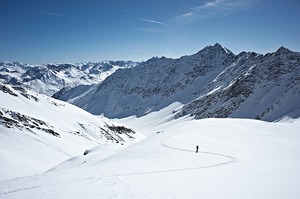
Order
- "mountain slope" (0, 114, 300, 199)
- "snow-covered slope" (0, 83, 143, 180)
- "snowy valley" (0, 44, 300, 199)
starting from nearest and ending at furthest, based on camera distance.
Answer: "mountain slope" (0, 114, 300, 199) → "snowy valley" (0, 44, 300, 199) → "snow-covered slope" (0, 83, 143, 180)

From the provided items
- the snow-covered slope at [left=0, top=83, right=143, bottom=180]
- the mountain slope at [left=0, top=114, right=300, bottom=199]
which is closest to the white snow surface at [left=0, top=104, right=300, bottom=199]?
the mountain slope at [left=0, top=114, right=300, bottom=199]

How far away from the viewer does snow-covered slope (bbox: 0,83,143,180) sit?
49.2m

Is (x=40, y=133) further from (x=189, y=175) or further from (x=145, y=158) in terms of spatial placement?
(x=189, y=175)

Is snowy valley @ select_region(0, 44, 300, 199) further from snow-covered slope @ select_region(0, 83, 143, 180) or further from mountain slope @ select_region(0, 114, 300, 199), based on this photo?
snow-covered slope @ select_region(0, 83, 143, 180)

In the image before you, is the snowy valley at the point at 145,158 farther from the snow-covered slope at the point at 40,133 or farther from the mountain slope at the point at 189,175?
the snow-covered slope at the point at 40,133

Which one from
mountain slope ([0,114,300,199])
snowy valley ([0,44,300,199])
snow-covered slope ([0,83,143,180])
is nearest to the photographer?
mountain slope ([0,114,300,199])

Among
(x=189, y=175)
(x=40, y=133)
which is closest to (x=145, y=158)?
(x=189, y=175)

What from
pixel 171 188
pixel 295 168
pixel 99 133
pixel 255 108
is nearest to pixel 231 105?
pixel 255 108

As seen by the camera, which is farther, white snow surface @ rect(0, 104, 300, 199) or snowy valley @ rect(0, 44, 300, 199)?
snowy valley @ rect(0, 44, 300, 199)

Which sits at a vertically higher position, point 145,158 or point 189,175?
point 145,158

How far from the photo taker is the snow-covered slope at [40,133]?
49150 mm

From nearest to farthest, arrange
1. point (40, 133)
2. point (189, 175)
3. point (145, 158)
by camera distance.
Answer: point (189, 175)
point (145, 158)
point (40, 133)

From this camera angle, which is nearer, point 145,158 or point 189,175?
point 189,175

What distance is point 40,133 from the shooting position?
68562 mm
